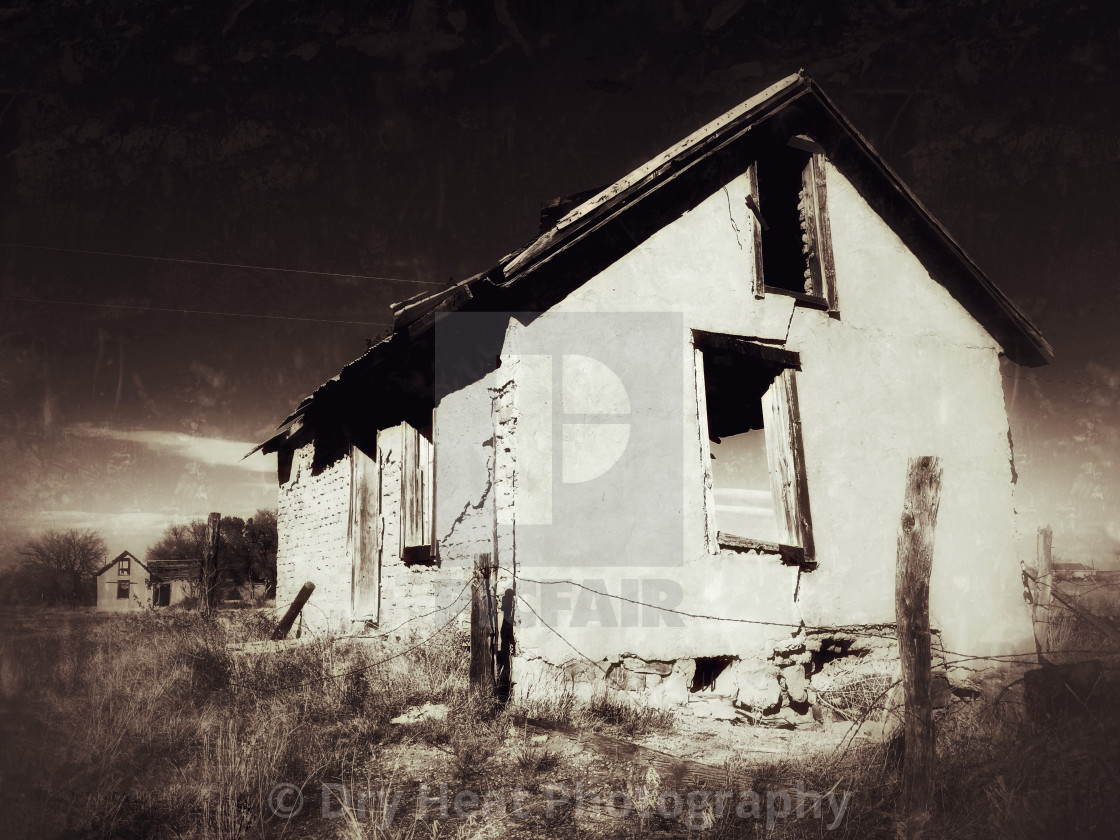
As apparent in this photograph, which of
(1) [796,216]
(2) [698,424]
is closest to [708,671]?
(2) [698,424]

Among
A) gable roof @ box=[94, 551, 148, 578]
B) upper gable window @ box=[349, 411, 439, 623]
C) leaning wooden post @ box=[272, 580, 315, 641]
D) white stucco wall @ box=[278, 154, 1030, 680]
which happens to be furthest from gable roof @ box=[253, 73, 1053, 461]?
gable roof @ box=[94, 551, 148, 578]

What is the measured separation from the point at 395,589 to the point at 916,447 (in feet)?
20.1

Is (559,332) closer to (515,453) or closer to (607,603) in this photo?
(515,453)

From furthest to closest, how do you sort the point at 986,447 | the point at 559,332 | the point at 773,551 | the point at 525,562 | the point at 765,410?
1. the point at 986,447
2. the point at 765,410
3. the point at 773,551
4. the point at 559,332
5. the point at 525,562

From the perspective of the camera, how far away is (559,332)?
6363mm

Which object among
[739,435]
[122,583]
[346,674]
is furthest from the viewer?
Answer: [122,583]

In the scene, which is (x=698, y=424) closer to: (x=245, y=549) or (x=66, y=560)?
(x=245, y=549)

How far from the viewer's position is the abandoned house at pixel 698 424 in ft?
20.1

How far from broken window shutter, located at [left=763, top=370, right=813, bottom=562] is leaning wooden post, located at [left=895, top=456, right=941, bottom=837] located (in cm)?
270

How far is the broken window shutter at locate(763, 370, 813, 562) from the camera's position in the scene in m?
7.07

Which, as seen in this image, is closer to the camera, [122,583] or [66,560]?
[122,583]

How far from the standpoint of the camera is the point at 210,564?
12.8 metres

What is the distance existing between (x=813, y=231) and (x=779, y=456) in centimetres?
281

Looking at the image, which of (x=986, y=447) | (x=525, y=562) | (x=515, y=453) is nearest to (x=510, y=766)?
(x=525, y=562)
